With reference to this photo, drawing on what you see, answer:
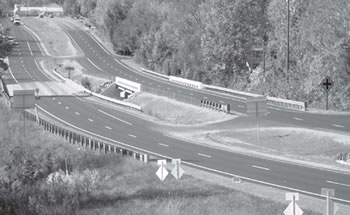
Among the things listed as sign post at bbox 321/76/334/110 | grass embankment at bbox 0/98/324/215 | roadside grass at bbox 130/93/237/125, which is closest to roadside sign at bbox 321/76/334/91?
sign post at bbox 321/76/334/110

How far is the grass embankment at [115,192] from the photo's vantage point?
1249 inches

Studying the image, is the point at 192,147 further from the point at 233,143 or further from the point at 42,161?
the point at 42,161

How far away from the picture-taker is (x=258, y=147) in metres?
50.2

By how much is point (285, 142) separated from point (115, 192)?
18465 mm

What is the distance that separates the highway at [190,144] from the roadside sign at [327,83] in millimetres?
3523

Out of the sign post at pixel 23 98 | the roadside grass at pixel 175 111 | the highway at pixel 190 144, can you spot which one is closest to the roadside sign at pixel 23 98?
the sign post at pixel 23 98

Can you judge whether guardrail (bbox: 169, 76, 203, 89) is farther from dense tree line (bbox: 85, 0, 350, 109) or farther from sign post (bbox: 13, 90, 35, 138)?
sign post (bbox: 13, 90, 35, 138)

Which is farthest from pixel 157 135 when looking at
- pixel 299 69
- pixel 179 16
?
pixel 179 16

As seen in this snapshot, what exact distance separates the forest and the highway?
5.70m

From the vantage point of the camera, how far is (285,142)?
5197cm

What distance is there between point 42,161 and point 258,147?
14.5 meters

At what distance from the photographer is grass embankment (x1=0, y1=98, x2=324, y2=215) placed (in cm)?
3172

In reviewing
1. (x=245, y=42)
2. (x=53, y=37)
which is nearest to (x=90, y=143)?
(x=245, y=42)

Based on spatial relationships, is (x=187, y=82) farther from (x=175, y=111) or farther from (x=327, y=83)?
(x=327, y=83)
